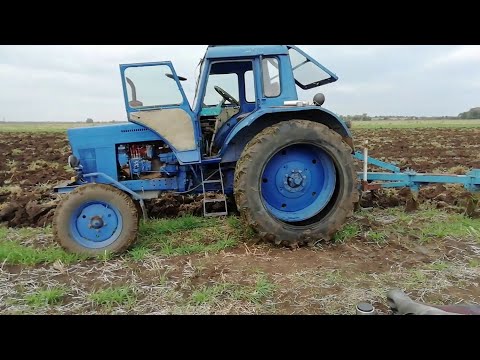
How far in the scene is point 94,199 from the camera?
4.04 meters

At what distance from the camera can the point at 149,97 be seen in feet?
14.2

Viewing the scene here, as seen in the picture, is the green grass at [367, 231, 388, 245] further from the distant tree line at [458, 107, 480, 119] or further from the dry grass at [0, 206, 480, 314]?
the distant tree line at [458, 107, 480, 119]

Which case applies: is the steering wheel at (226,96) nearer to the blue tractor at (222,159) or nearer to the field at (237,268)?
the blue tractor at (222,159)

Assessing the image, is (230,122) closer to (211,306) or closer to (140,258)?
(140,258)

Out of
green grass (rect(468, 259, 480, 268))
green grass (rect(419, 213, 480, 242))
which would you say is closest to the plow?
green grass (rect(419, 213, 480, 242))

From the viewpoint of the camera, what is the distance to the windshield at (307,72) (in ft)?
15.3

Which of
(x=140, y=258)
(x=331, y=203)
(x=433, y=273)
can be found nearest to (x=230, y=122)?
(x=331, y=203)

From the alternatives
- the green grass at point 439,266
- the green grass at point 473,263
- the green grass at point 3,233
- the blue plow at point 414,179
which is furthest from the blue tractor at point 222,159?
the green grass at point 473,263

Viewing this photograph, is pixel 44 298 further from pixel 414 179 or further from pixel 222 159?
pixel 414 179

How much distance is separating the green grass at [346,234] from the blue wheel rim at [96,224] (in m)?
2.61

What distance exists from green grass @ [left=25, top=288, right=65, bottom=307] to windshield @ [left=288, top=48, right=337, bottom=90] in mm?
3787

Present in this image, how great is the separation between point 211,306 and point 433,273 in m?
2.27

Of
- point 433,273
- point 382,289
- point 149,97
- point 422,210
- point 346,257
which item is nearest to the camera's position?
point 382,289

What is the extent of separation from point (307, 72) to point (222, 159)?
66.6 inches
